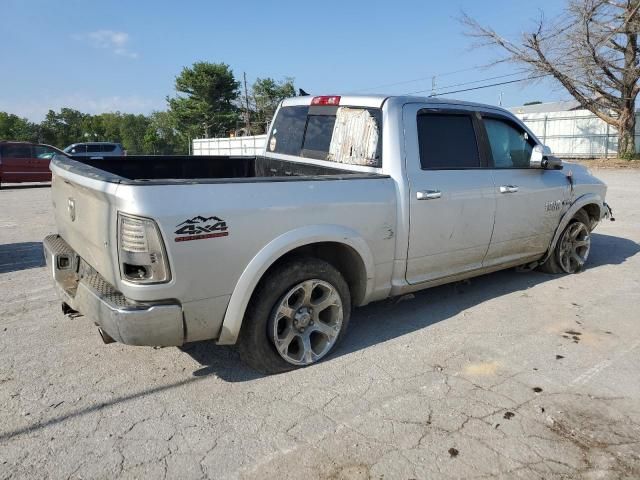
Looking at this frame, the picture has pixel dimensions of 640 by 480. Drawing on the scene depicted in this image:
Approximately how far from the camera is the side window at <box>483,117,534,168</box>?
4.66m

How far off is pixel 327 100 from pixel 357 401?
2.61 metres

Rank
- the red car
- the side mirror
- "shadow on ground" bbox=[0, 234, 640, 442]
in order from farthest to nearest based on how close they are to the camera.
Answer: the red car, the side mirror, "shadow on ground" bbox=[0, 234, 640, 442]

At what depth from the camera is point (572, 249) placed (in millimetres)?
5832

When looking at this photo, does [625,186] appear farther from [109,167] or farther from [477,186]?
[109,167]

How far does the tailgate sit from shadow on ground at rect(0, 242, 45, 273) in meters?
3.00

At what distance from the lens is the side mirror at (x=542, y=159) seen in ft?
15.9

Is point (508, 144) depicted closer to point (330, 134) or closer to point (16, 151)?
point (330, 134)

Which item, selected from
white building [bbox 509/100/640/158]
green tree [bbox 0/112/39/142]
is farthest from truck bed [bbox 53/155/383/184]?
green tree [bbox 0/112/39/142]

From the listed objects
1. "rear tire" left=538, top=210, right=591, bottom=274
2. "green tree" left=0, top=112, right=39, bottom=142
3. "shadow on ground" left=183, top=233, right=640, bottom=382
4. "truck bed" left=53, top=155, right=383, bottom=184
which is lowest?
"shadow on ground" left=183, top=233, right=640, bottom=382

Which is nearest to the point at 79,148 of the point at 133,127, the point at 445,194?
the point at 445,194

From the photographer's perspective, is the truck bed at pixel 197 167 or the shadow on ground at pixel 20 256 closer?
the truck bed at pixel 197 167

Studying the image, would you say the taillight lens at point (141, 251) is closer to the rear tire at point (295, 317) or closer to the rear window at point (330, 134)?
the rear tire at point (295, 317)

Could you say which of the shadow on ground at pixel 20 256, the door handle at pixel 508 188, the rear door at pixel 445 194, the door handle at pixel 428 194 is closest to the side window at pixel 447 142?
the rear door at pixel 445 194

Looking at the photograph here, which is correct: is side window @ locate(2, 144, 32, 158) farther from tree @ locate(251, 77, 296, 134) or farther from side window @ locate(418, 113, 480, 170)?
tree @ locate(251, 77, 296, 134)
